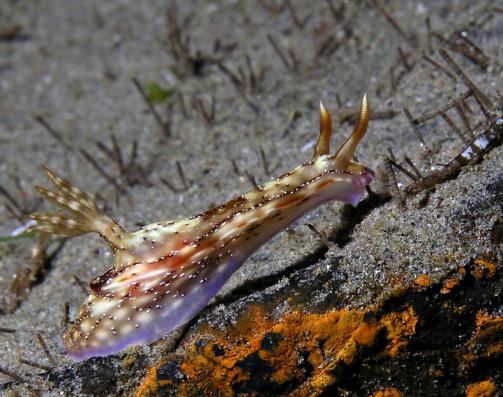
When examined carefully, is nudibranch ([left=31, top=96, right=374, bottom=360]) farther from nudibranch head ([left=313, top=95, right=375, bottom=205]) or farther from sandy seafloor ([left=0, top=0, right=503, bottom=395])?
sandy seafloor ([left=0, top=0, right=503, bottom=395])

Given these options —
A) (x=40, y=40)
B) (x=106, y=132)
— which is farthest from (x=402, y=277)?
(x=40, y=40)

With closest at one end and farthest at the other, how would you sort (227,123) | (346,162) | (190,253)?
(190,253) → (346,162) → (227,123)

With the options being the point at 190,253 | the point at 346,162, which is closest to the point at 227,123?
the point at 346,162

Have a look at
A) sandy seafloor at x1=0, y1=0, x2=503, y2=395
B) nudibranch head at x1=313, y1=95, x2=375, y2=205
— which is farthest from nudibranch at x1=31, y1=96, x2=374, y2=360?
sandy seafloor at x1=0, y1=0, x2=503, y2=395

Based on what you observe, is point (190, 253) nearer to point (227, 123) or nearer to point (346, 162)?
point (346, 162)

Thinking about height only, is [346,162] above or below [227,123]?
below

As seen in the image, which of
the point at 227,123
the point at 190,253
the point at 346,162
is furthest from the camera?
the point at 227,123
